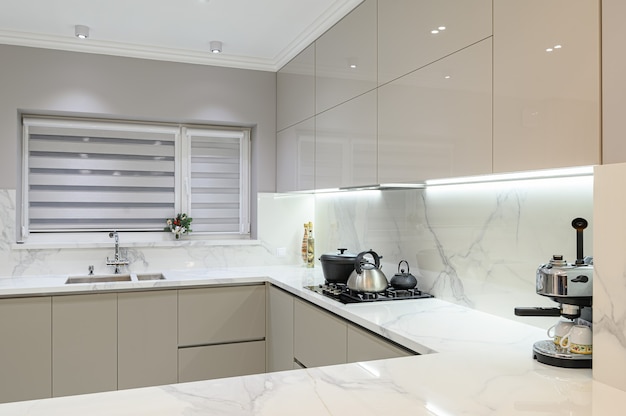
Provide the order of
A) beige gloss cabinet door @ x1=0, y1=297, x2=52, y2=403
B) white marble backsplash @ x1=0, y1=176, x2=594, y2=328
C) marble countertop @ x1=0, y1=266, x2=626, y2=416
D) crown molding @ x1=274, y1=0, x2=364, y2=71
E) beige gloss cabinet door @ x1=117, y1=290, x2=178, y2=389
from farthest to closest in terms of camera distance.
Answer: beige gloss cabinet door @ x1=117, y1=290, x2=178, y2=389, beige gloss cabinet door @ x1=0, y1=297, x2=52, y2=403, crown molding @ x1=274, y1=0, x2=364, y2=71, white marble backsplash @ x1=0, y1=176, x2=594, y2=328, marble countertop @ x1=0, y1=266, x2=626, y2=416

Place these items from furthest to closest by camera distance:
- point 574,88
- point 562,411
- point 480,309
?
point 480,309, point 574,88, point 562,411

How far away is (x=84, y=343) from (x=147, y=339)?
0.37 meters

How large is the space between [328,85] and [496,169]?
5.20 ft

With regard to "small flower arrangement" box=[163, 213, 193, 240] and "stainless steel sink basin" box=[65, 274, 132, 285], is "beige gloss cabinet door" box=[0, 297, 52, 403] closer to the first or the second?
"stainless steel sink basin" box=[65, 274, 132, 285]

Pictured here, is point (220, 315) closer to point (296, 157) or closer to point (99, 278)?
point (99, 278)

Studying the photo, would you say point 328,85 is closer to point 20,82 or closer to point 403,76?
point 403,76

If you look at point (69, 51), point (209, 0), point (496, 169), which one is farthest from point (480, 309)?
point (69, 51)

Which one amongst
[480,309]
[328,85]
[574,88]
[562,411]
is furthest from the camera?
[328,85]

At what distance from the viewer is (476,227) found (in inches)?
92.4

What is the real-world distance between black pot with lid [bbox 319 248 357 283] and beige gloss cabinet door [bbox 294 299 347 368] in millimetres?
241

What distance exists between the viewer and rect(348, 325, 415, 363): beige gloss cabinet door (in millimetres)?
1937

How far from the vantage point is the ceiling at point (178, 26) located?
9.65 ft

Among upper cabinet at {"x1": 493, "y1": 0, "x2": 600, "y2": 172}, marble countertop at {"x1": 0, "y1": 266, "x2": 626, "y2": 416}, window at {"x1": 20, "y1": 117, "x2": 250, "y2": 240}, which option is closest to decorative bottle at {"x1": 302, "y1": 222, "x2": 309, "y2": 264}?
window at {"x1": 20, "y1": 117, "x2": 250, "y2": 240}

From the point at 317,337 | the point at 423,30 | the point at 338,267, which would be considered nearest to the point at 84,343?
the point at 317,337
